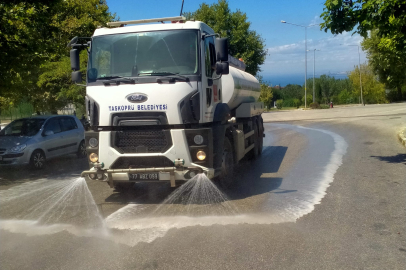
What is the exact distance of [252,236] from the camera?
5.41m

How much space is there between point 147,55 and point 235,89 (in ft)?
10.1

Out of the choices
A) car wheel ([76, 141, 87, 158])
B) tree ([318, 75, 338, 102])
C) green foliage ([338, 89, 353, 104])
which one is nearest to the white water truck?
car wheel ([76, 141, 87, 158])

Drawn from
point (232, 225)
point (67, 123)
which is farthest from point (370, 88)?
point (232, 225)

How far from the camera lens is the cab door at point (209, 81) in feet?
23.4

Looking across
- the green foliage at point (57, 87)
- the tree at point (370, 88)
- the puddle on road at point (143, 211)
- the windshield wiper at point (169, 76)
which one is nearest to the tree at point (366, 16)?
the puddle on road at point (143, 211)

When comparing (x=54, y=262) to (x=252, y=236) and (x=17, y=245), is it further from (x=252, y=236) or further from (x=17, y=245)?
(x=252, y=236)

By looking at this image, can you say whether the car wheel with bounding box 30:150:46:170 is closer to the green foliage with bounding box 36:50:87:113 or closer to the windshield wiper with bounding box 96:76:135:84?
the windshield wiper with bounding box 96:76:135:84

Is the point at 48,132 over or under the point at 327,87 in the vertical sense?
under

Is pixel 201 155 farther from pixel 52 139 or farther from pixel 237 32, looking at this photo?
pixel 237 32

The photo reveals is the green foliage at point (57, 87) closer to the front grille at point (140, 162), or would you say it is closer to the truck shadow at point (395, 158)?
the front grille at point (140, 162)

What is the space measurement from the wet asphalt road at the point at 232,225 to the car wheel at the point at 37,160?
171cm

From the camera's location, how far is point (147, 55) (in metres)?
7.15

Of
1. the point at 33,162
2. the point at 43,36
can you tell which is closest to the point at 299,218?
the point at 33,162

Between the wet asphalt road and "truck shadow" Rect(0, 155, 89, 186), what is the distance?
746 millimetres
